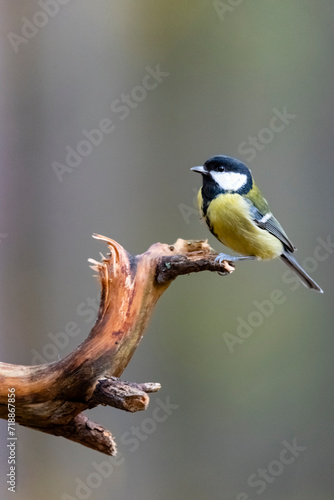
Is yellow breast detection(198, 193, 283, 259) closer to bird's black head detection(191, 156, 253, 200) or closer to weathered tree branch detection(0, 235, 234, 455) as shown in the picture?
bird's black head detection(191, 156, 253, 200)

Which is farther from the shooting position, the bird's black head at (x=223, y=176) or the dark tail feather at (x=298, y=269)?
the dark tail feather at (x=298, y=269)

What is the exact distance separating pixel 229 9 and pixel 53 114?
2.35ft

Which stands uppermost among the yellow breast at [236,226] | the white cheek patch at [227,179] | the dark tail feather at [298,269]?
the white cheek patch at [227,179]

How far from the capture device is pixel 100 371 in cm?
86

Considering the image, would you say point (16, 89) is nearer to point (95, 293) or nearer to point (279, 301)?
point (95, 293)

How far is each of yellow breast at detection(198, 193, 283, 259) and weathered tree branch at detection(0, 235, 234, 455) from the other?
221 mm

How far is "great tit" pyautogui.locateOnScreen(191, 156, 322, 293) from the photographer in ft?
3.79

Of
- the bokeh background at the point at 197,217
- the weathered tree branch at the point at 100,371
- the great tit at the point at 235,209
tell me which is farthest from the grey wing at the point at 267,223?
the bokeh background at the point at 197,217

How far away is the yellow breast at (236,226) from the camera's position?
115 centimetres

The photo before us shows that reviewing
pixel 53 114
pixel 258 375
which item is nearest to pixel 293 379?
pixel 258 375

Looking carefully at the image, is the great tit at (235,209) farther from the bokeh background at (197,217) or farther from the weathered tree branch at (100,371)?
the bokeh background at (197,217)

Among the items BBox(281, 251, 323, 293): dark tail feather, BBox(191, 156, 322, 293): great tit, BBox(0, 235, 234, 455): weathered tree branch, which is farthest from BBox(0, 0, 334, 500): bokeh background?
BBox(0, 235, 234, 455): weathered tree branch

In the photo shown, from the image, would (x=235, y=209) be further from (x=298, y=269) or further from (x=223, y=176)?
(x=298, y=269)

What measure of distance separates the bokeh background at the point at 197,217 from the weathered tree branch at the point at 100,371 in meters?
0.73
